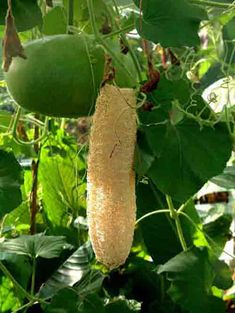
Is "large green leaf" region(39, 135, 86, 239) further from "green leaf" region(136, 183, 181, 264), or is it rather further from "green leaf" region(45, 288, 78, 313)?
"green leaf" region(45, 288, 78, 313)

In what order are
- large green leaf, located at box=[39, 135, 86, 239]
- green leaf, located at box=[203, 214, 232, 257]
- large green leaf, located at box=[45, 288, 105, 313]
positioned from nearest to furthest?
large green leaf, located at box=[45, 288, 105, 313], green leaf, located at box=[203, 214, 232, 257], large green leaf, located at box=[39, 135, 86, 239]

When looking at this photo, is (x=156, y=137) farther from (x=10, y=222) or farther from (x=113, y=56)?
(x=10, y=222)

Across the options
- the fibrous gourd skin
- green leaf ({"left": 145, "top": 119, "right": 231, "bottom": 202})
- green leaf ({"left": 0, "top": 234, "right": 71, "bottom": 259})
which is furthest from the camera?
green leaf ({"left": 0, "top": 234, "right": 71, "bottom": 259})

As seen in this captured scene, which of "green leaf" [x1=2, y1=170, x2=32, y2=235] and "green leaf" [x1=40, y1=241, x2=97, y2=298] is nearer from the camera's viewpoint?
"green leaf" [x1=40, y1=241, x2=97, y2=298]

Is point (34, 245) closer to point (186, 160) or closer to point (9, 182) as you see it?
point (9, 182)

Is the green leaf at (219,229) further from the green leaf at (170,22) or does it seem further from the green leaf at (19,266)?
the green leaf at (170,22)

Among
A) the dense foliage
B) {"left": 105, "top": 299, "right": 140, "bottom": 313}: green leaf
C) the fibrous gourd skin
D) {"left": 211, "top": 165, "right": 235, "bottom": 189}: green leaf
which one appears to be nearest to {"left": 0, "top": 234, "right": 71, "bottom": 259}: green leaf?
the dense foliage

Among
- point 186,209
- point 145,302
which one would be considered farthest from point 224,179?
point 145,302

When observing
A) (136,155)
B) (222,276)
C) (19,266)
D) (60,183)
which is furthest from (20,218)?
(136,155)

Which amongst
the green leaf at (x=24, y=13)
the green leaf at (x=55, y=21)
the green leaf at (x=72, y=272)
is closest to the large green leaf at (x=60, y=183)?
the green leaf at (x=72, y=272)
